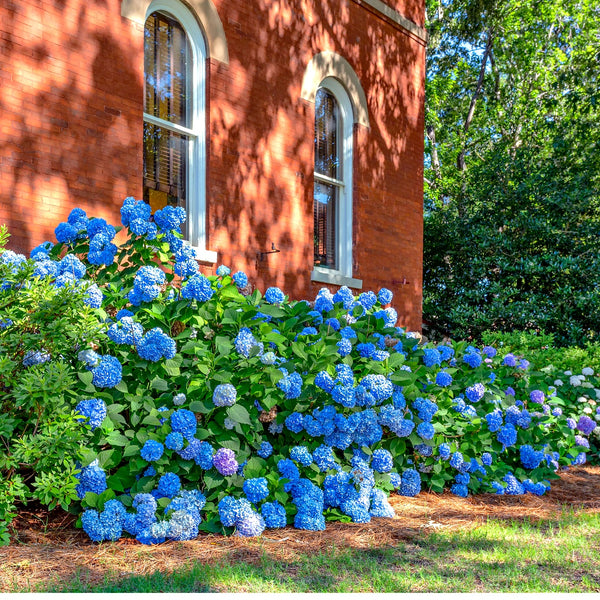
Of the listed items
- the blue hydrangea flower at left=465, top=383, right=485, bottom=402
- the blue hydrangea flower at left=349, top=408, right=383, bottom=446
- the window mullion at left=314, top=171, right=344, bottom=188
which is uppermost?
the window mullion at left=314, top=171, right=344, bottom=188

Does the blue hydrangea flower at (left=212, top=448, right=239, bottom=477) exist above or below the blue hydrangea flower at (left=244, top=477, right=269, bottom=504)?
above

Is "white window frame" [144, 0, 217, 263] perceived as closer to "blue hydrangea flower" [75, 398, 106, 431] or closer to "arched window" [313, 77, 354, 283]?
"arched window" [313, 77, 354, 283]

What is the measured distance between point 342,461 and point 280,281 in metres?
3.98

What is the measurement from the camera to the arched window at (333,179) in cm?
934

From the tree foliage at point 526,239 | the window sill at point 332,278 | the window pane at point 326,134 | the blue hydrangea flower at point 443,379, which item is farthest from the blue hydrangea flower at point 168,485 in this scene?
the tree foliage at point 526,239

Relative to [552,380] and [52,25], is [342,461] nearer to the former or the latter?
[552,380]

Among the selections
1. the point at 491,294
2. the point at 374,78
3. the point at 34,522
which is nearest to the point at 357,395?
the point at 34,522

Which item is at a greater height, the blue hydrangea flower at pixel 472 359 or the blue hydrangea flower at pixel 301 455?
the blue hydrangea flower at pixel 472 359

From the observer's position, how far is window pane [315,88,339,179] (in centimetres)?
934

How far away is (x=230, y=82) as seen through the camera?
25.2ft

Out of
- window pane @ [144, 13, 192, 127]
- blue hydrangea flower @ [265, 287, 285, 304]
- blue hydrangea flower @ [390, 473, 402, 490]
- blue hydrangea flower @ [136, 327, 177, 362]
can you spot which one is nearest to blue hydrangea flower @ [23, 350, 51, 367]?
blue hydrangea flower @ [136, 327, 177, 362]

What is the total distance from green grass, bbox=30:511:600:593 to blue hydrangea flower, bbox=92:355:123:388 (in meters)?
1.11

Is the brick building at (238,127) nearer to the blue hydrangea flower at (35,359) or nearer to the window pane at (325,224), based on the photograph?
the window pane at (325,224)

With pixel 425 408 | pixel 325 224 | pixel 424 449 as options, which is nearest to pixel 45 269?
pixel 425 408
